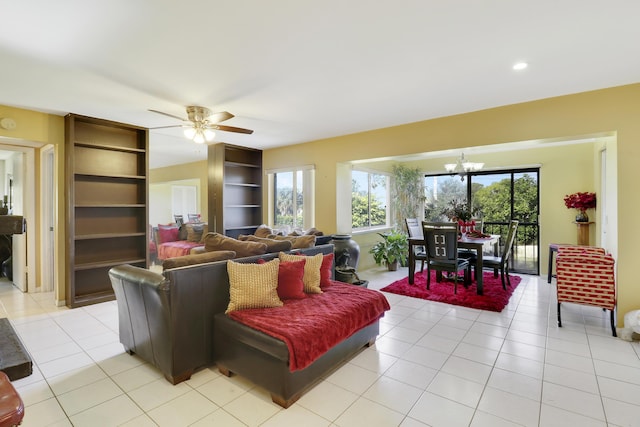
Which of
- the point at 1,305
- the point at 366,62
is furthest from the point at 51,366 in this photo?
Answer: the point at 366,62

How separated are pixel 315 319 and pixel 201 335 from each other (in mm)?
946

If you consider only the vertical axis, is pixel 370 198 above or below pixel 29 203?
above

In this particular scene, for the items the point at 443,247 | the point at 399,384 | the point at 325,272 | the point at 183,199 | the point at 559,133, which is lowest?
the point at 399,384

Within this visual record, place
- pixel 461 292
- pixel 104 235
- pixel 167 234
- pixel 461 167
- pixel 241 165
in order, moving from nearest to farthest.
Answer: pixel 104 235
pixel 461 292
pixel 241 165
pixel 461 167
pixel 167 234

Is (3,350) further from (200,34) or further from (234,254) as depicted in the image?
(200,34)

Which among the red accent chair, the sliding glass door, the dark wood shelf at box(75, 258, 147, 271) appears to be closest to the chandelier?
the sliding glass door

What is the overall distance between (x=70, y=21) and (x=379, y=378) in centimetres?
337

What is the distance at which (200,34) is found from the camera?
7.21 feet

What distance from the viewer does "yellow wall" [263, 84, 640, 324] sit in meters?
3.08

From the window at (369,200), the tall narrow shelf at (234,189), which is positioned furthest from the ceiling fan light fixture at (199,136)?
the window at (369,200)

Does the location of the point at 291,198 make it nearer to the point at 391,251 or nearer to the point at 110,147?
the point at 391,251

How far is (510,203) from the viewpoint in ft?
20.2

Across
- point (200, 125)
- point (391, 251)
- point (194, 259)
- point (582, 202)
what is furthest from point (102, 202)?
point (582, 202)

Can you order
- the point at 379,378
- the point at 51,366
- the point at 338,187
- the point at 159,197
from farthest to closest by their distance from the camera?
the point at 159,197
the point at 338,187
the point at 51,366
the point at 379,378
